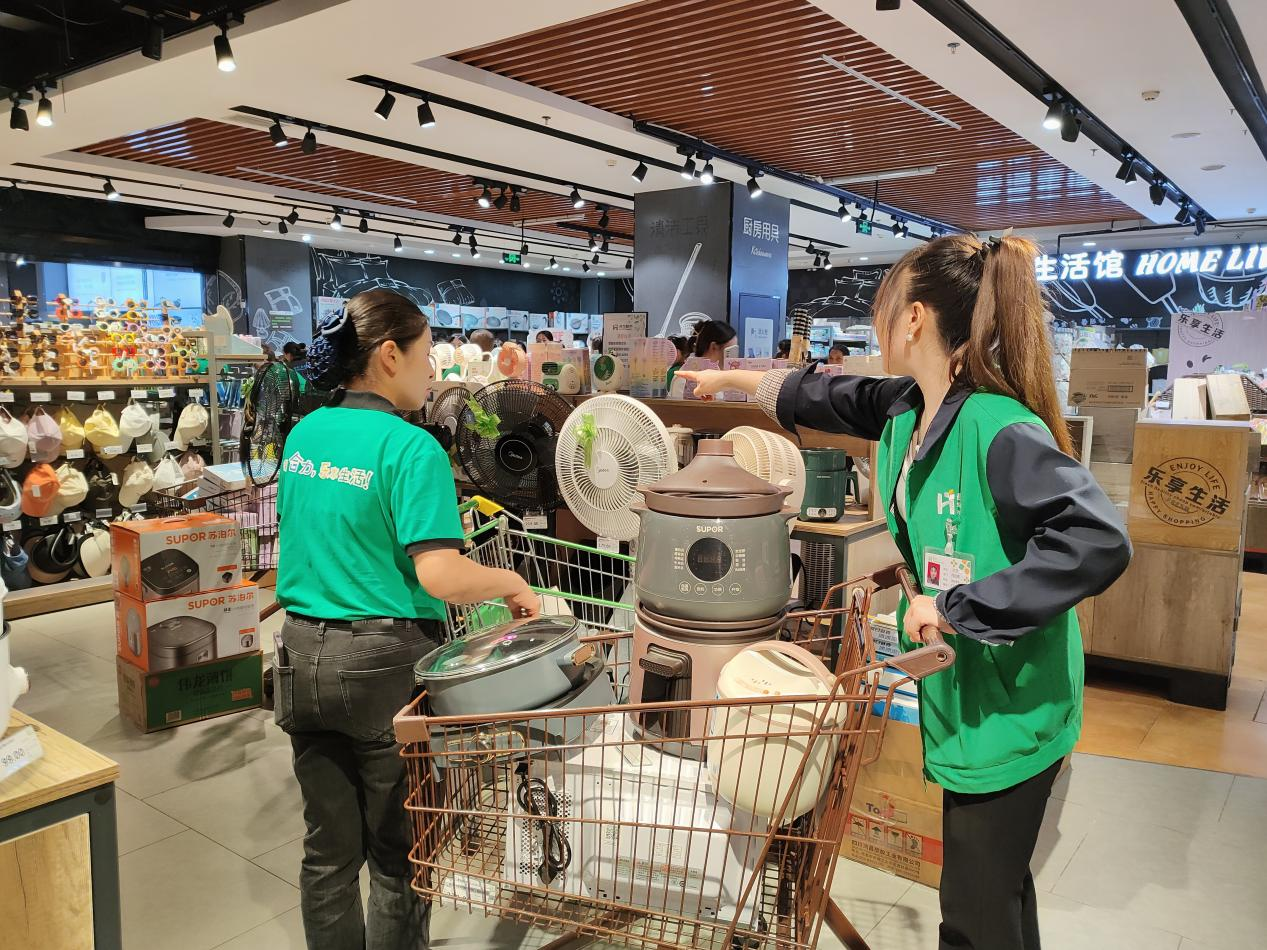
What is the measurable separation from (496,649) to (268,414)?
3144 mm

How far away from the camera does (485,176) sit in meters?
9.38

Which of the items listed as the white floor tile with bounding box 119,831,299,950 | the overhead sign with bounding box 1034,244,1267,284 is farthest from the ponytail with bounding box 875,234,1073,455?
the overhead sign with bounding box 1034,244,1267,284

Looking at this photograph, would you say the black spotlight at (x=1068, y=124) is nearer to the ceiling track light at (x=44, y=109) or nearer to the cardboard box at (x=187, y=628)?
the cardboard box at (x=187, y=628)

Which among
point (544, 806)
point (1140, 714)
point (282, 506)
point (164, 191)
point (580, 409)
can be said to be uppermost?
point (164, 191)

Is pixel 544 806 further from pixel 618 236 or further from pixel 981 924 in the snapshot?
pixel 618 236

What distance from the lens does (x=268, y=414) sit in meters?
4.26

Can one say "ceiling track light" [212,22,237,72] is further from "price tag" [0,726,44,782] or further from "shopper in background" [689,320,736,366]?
"price tag" [0,726,44,782]

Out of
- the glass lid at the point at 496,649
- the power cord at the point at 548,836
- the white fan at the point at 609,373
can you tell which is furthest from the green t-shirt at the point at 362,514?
the white fan at the point at 609,373

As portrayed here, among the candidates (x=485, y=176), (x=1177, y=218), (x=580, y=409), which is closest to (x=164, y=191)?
(x=485, y=176)

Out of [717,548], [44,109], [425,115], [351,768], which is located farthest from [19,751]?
[44,109]

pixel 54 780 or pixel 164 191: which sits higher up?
pixel 164 191

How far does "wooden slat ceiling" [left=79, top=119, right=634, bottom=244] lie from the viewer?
7.97 metres

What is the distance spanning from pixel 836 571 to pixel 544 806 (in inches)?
59.6

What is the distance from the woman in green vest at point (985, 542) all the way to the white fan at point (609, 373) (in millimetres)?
2380
